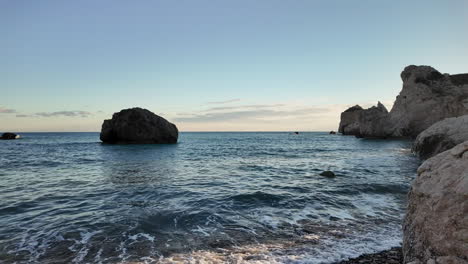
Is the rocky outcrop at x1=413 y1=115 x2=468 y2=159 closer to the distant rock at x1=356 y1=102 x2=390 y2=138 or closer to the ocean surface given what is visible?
the ocean surface

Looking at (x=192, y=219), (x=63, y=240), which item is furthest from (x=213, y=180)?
(x=63, y=240)

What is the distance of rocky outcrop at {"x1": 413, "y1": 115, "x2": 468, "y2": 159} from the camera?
70.7 feet

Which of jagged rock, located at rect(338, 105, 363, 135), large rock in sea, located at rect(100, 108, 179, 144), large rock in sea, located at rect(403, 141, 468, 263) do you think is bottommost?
large rock in sea, located at rect(403, 141, 468, 263)

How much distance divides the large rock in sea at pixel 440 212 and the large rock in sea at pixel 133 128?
60095mm

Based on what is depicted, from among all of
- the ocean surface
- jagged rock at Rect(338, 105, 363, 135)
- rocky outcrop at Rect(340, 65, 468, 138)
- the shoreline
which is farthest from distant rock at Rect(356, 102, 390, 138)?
the shoreline

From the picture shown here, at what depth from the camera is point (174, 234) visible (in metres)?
8.87

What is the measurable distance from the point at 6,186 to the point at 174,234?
1424 centimetres

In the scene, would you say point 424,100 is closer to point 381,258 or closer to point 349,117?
point 349,117

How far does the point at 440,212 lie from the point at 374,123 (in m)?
84.3

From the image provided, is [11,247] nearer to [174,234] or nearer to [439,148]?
[174,234]

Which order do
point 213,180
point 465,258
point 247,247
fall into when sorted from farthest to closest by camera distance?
point 213,180 → point 247,247 → point 465,258

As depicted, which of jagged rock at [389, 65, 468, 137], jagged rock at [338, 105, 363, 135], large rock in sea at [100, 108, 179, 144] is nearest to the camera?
large rock in sea at [100, 108, 179, 144]

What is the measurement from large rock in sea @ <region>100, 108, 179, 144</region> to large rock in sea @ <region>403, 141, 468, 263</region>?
2366 inches

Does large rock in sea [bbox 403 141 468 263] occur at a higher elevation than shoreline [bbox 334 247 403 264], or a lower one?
higher
